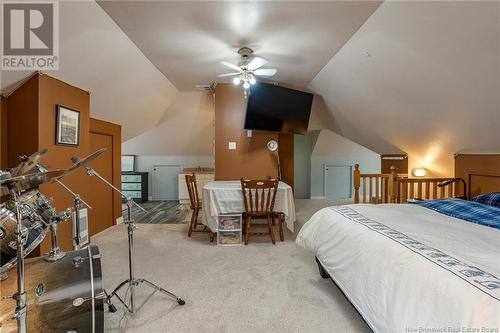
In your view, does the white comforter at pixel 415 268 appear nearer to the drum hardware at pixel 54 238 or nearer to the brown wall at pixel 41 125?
the drum hardware at pixel 54 238

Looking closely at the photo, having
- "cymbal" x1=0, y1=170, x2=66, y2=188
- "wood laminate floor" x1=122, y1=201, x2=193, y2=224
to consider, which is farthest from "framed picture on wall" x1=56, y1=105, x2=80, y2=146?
"cymbal" x1=0, y1=170, x2=66, y2=188

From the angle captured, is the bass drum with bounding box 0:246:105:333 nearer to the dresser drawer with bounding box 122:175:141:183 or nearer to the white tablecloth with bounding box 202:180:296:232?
the white tablecloth with bounding box 202:180:296:232

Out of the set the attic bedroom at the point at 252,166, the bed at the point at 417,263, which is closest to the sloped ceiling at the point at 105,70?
the attic bedroom at the point at 252,166

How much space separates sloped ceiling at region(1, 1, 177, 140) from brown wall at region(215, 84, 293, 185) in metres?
1.04

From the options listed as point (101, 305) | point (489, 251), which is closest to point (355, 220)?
point (489, 251)

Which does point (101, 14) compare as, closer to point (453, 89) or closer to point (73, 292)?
point (73, 292)

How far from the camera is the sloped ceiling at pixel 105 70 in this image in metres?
2.24

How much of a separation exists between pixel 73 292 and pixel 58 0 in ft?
7.03

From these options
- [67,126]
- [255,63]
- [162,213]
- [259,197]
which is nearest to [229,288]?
[259,197]

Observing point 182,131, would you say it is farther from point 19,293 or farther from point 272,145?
point 19,293

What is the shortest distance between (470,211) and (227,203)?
7.93 feet

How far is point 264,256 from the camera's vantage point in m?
2.93

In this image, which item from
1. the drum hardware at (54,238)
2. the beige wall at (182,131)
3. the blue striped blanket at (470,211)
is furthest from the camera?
the beige wall at (182,131)

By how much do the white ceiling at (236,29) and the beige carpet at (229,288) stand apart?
2.39m
